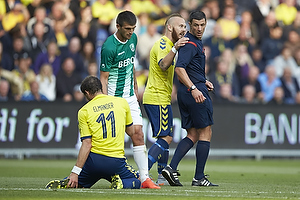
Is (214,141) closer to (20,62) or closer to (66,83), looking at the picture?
(66,83)

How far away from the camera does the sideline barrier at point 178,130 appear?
15.0 m

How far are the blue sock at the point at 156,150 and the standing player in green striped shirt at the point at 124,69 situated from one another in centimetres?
53

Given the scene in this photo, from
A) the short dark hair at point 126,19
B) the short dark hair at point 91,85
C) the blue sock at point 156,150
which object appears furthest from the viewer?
the blue sock at point 156,150

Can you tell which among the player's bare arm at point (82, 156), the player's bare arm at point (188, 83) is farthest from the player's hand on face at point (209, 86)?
the player's bare arm at point (82, 156)

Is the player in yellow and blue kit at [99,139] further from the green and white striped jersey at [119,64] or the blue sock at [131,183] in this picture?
the green and white striped jersey at [119,64]

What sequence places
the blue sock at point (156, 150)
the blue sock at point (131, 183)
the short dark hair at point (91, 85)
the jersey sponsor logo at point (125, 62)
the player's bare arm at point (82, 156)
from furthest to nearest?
the blue sock at point (156, 150) → the jersey sponsor logo at point (125, 62) → the blue sock at point (131, 183) → the short dark hair at point (91, 85) → the player's bare arm at point (82, 156)

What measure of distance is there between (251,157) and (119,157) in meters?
9.26

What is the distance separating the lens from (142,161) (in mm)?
7891

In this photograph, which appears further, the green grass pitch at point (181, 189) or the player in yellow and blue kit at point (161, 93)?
the player in yellow and blue kit at point (161, 93)

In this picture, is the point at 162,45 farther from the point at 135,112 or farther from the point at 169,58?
the point at 135,112

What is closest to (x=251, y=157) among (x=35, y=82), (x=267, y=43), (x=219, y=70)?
(x=219, y=70)

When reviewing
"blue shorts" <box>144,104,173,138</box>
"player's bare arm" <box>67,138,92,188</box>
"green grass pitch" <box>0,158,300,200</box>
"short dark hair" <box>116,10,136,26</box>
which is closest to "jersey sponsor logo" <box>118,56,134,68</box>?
"short dark hair" <box>116,10,136,26</box>

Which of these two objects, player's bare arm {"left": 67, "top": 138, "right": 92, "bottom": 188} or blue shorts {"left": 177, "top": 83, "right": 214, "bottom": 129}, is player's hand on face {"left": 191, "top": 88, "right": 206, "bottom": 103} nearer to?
blue shorts {"left": 177, "top": 83, "right": 214, "bottom": 129}

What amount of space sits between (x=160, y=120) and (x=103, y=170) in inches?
69.1
